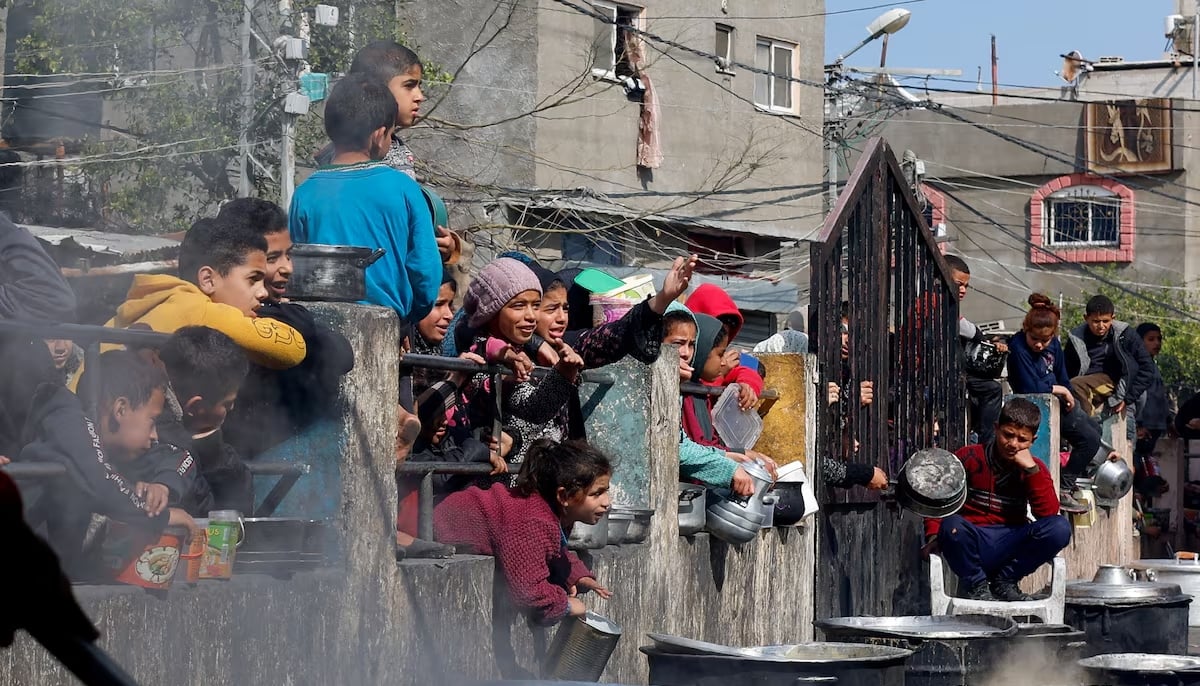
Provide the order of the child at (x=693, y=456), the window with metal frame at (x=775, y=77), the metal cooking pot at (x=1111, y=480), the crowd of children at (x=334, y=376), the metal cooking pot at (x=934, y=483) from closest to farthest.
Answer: the crowd of children at (x=334, y=376), the child at (x=693, y=456), the metal cooking pot at (x=934, y=483), the metal cooking pot at (x=1111, y=480), the window with metal frame at (x=775, y=77)

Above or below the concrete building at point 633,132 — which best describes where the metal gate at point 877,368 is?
below

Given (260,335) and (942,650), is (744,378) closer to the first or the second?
(942,650)

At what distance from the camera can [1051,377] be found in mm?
11938

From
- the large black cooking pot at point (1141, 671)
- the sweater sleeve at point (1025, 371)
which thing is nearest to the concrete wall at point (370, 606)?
the large black cooking pot at point (1141, 671)

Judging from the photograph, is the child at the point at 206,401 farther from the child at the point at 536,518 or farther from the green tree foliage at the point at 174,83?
→ the child at the point at 536,518

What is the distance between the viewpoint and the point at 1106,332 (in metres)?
13.6

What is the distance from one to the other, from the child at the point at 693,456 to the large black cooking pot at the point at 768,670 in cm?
196

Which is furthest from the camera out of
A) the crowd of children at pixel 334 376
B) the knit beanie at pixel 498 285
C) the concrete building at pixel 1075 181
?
the concrete building at pixel 1075 181

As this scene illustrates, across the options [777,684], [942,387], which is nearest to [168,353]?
[777,684]

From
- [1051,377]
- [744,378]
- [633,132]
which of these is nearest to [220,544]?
[744,378]

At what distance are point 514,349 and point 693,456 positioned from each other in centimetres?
187

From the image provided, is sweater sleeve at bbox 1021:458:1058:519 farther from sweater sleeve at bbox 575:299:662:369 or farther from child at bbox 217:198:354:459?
child at bbox 217:198:354:459

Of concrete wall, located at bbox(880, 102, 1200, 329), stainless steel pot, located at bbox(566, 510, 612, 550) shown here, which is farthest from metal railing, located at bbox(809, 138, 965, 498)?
concrete wall, located at bbox(880, 102, 1200, 329)

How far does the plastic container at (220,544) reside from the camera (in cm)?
390
